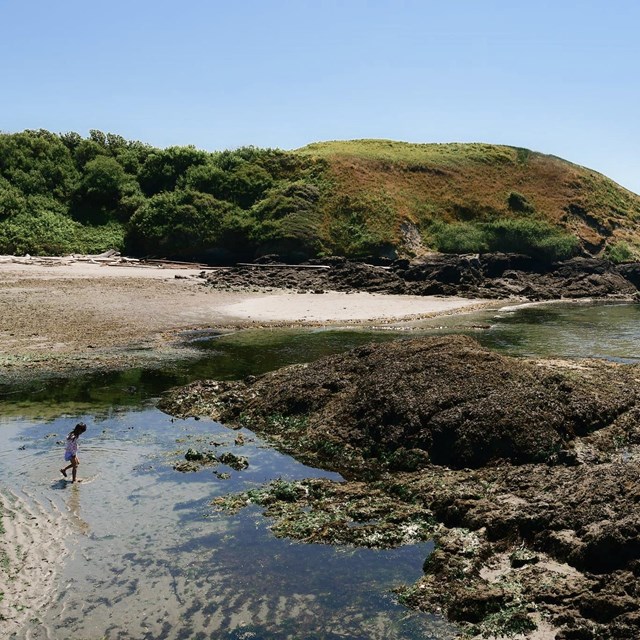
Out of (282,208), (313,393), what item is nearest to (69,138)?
(282,208)

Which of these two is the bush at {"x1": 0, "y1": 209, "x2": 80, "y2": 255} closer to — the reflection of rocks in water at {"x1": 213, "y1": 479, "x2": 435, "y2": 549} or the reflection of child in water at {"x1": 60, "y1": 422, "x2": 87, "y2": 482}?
the reflection of child in water at {"x1": 60, "y1": 422, "x2": 87, "y2": 482}

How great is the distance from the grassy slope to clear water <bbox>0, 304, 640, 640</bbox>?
59.2 metres

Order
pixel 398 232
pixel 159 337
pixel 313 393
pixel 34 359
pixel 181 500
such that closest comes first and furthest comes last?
pixel 181 500
pixel 313 393
pixel 34 359
pixel 159 337
pixel 398 232

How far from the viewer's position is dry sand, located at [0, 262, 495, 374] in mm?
31109

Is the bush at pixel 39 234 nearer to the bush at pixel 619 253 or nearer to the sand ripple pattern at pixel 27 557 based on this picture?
the sand ripple pattern at pixel 27 557

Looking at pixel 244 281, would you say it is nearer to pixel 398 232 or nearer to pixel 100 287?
pixel 100 287

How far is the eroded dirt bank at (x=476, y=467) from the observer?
428 inches

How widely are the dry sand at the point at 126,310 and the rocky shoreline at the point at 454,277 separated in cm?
317

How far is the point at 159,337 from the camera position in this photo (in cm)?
3494

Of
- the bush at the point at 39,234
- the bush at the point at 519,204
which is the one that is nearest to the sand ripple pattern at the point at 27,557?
the bush at the point at 39,234

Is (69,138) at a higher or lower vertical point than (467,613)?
higher

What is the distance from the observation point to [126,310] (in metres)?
41.3

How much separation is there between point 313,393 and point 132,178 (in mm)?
73367

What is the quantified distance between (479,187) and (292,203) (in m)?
27.3
